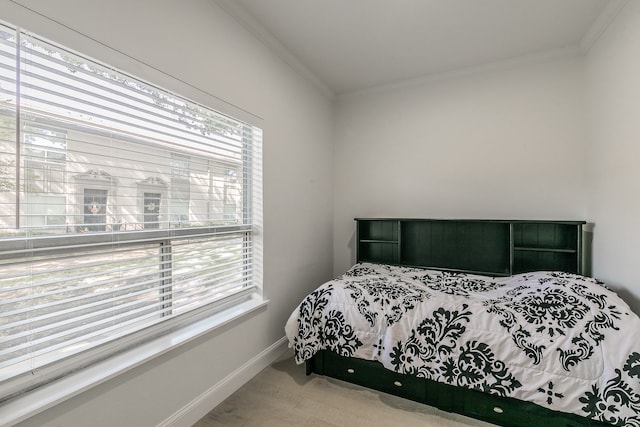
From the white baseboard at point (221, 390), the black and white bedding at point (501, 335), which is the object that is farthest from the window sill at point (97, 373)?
the black and white bedding at point (501, 335)

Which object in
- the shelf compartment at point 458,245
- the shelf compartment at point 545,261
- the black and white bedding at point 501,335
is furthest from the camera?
the shelf compartment at point 458,245

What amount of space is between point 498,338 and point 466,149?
78.9 inches

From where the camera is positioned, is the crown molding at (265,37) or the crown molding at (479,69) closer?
the crown molding at (265,37)

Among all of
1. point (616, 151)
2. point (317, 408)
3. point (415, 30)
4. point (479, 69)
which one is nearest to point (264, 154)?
point (415, 30)

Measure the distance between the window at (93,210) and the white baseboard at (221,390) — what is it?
1.63 ft

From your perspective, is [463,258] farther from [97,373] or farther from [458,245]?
[97,373]

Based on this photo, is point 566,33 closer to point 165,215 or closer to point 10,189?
point 165,215

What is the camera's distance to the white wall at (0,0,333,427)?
1209 millimetres

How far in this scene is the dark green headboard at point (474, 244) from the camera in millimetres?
2488

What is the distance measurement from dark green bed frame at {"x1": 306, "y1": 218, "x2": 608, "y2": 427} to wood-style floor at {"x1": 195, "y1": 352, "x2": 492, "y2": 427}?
7cm

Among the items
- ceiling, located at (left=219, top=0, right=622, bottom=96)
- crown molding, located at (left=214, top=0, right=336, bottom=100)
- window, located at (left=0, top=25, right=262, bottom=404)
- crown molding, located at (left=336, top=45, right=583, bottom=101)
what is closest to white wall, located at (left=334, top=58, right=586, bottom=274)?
crown molding, located at (left=336, top=45, right=583, bottom=101)

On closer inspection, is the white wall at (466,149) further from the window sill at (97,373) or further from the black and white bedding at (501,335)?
the window sill at (97,373)

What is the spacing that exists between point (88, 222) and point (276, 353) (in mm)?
1798

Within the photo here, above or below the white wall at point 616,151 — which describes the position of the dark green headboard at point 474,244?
below
